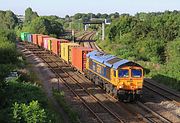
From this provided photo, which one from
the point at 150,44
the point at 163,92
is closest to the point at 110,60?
the point at 163,92

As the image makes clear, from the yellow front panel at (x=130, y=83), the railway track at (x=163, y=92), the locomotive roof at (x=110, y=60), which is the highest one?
the locomotive roof at (x=110, y=60)

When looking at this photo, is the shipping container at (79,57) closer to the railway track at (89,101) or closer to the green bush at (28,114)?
the railway track at (89,101)

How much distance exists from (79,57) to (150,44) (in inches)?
996

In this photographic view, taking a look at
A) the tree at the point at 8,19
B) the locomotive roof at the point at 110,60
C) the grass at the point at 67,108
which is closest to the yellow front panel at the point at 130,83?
the locomotive roof at the point at 110,60

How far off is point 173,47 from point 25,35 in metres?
48.3

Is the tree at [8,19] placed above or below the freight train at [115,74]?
above

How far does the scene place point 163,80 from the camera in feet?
111

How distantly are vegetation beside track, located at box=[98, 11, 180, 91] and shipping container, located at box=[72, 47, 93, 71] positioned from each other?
22.3ft

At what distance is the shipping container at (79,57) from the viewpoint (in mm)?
34969

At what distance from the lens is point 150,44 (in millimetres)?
59094

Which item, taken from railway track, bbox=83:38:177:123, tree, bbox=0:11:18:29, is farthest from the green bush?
tree, bbox=0:11:18:29

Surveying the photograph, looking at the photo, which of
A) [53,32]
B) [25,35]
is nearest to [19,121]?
[25,35]

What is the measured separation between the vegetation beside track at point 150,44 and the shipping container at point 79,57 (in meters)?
6.81

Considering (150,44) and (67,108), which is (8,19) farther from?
(67,108)
